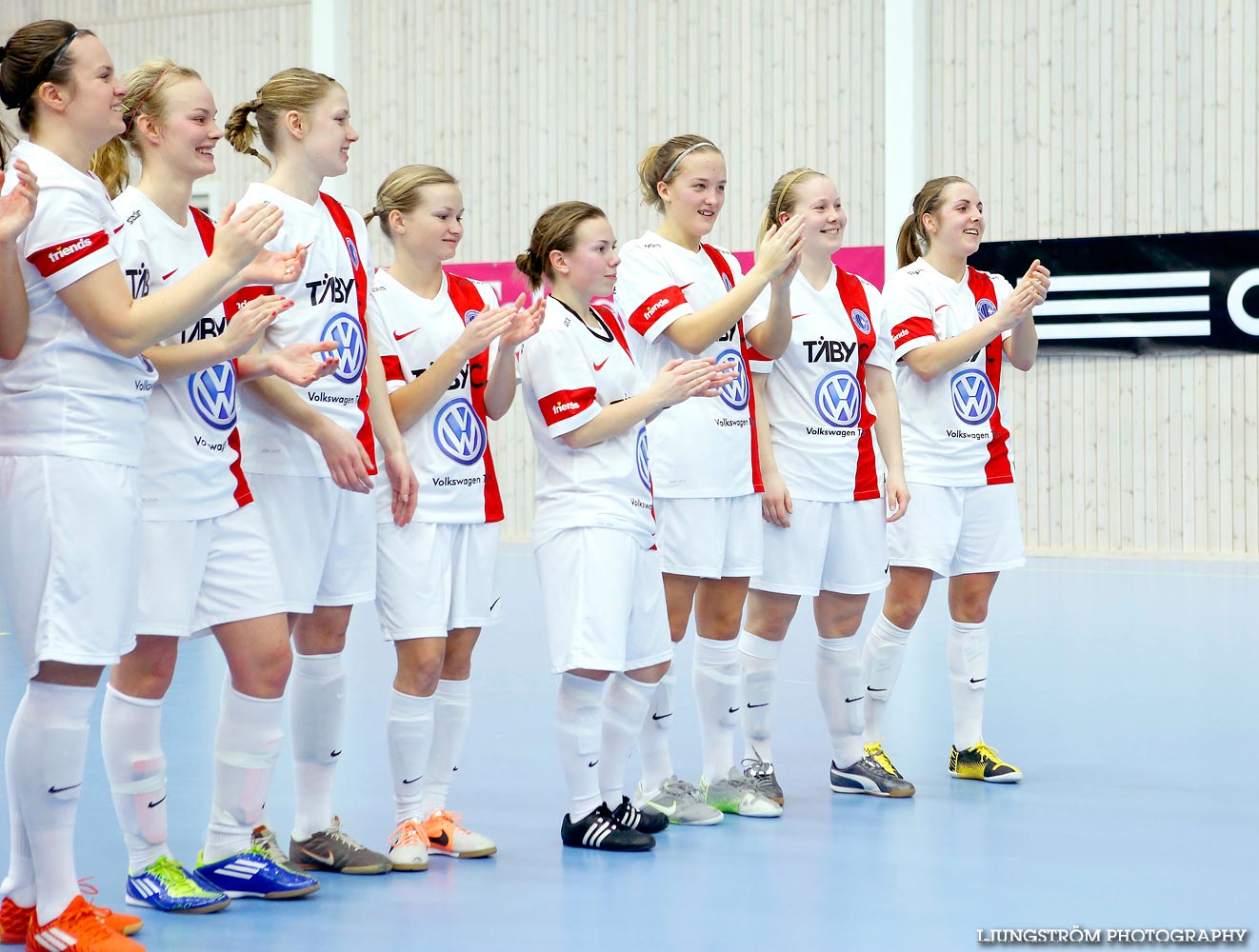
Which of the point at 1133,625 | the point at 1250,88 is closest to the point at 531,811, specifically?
the point at 1133,625

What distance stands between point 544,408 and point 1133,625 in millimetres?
4717

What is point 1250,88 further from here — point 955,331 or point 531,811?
→ point 531,811

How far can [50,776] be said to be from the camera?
2.71m

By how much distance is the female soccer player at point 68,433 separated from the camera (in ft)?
8.68

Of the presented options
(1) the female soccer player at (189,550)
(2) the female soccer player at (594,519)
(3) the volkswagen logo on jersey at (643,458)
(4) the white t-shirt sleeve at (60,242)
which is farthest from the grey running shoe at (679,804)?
(4) the white t-shirt sleeve at (60,242)

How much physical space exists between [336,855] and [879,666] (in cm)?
182

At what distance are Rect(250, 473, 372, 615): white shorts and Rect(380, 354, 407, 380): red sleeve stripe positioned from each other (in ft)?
1.13

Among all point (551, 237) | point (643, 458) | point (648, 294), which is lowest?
point (643, 458)

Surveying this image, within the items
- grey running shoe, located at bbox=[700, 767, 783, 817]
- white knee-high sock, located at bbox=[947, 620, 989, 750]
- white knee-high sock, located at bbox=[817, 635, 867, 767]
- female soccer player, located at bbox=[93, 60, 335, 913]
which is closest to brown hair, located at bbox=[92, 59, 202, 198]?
female soccer player, located at bbox=[93, 60, 335, 913]

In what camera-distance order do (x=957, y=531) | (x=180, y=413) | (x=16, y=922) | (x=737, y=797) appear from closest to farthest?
1. (x=16, y=922)
2. (x=180, y=413)
3. (x=737, y=797)
4. (x=957, y=531)

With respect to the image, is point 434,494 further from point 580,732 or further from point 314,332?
point 580,732

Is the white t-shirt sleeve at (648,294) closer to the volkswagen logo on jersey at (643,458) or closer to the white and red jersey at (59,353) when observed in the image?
the volkswagen logo on jersey at (643,458)

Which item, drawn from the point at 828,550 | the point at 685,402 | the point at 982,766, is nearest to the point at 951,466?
the point at 828,550

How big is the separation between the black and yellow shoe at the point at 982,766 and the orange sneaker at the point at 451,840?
152cm
